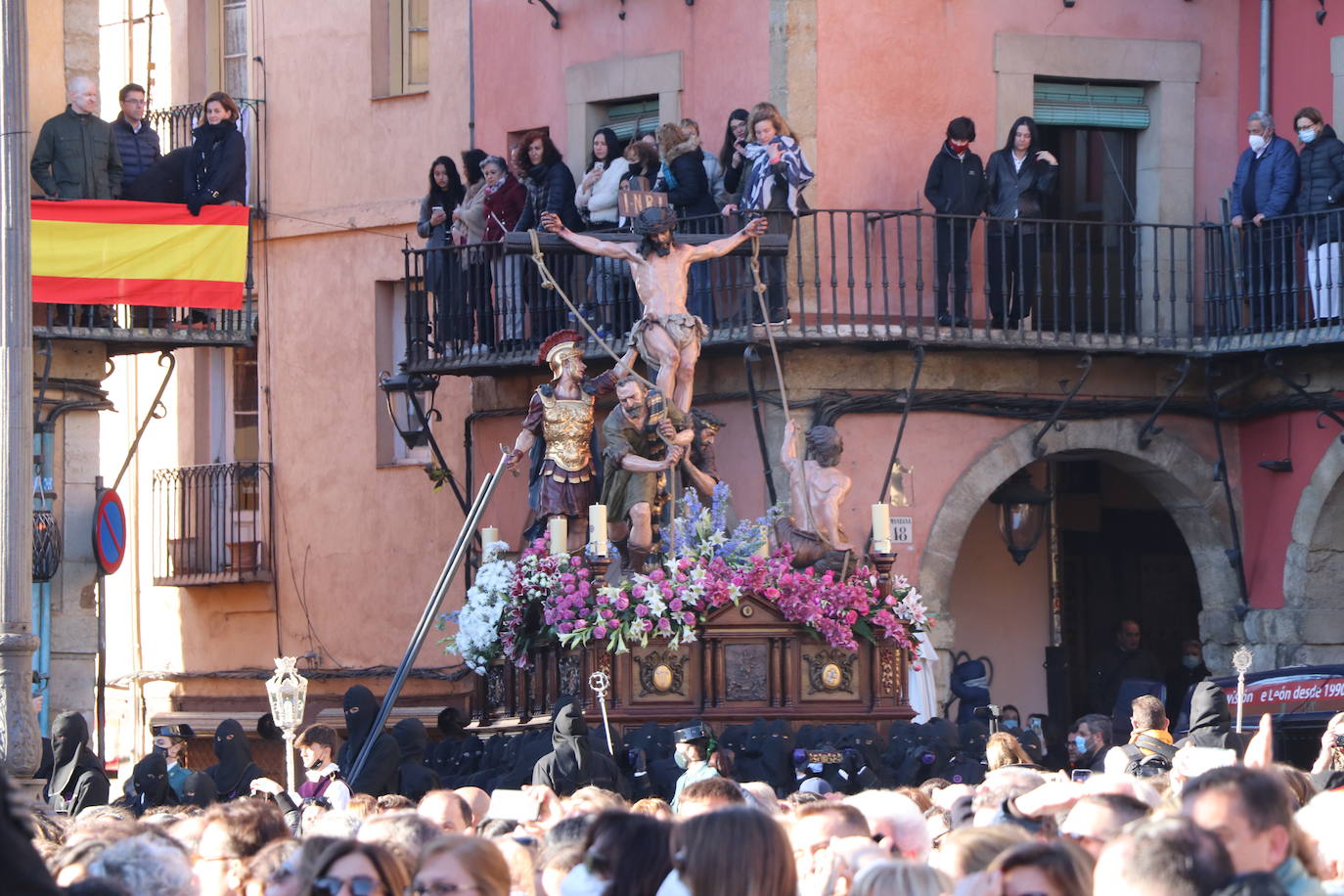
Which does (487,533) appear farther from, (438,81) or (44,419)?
(438,81)

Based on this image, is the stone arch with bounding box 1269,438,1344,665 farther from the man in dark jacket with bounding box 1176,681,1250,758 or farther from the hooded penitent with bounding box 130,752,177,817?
the hooded penitent with bounding box 130,752,177,817

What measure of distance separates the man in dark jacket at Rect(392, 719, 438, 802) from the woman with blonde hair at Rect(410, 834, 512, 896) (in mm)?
6833

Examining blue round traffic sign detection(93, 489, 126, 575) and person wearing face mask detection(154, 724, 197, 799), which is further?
blue round traffic sign detection(93, 489, 126, 575)

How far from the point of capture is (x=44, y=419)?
20.3m

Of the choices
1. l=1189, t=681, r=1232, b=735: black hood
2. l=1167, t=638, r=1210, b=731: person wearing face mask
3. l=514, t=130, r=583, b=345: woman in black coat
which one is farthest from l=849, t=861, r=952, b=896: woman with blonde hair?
l=1167, t=638, r=1210, b=731: person wearing face mask

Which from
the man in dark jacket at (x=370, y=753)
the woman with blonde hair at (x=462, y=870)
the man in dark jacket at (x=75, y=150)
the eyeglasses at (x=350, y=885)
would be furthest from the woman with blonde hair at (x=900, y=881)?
the man in dark jacket at (x=75, y=150)

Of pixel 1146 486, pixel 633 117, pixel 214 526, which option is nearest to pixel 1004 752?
pixel 1146 486

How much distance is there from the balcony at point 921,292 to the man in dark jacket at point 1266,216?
33 millimetres

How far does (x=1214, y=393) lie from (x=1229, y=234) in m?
1.26

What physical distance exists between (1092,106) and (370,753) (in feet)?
29.9

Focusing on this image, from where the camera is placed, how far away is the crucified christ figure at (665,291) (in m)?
18.1

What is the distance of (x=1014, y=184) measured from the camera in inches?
802

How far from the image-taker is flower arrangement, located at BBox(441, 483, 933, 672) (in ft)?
55.5

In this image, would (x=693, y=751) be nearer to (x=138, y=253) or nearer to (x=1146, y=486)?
(x=138, y=253)
